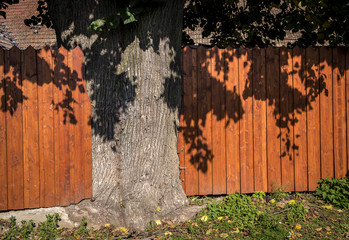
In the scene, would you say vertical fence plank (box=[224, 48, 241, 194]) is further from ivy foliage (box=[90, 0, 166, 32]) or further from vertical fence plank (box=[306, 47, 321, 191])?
ivy foliage (box=[90, 0, 166, 32])

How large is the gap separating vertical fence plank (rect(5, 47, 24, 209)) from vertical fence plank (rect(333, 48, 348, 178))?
14.7ft

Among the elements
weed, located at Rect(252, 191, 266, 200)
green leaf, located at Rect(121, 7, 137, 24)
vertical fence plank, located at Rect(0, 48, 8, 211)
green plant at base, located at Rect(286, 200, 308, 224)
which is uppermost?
green leaf, located at Rect(121, 7, 137, 24)

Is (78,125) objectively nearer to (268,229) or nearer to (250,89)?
(250,89)

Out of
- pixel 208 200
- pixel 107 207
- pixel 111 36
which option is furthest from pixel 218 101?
pixel 107 207

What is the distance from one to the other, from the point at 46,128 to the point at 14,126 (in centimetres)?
39

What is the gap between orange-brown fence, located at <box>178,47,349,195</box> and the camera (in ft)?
13.5

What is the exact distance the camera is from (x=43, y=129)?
3.73 m

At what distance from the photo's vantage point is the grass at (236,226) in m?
3.30

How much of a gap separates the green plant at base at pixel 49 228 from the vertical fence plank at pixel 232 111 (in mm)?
2413

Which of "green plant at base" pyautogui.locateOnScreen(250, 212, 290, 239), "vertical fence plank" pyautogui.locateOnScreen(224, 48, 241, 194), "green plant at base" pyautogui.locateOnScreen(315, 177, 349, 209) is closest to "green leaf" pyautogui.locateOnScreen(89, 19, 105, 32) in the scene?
"vertical fence plank" pyautogui.locateOnScreen(224, 48, 241, 194)

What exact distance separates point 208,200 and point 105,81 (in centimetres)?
225

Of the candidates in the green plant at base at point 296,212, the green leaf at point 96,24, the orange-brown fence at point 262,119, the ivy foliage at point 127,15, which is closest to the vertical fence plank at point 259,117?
the orange-brown fence at point 262,119

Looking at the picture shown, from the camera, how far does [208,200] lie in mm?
4152

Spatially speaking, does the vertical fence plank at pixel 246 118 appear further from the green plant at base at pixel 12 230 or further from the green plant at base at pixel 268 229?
the green plant at base at pixel 12 230
